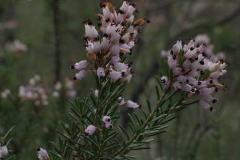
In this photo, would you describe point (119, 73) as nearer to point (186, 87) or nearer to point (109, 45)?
point (109, 45)

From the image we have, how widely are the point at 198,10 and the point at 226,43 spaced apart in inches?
80.4

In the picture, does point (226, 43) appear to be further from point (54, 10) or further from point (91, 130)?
point (91, 130)

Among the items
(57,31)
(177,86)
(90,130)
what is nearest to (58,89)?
(57,31)

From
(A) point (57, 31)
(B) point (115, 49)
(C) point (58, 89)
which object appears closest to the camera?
(B) point (115, 49)

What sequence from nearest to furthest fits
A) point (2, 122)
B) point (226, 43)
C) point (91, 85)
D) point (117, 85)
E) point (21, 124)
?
point (117, 85) < point (2, 122) < point (21, 124) < point (91, 85) < point (226, 43)

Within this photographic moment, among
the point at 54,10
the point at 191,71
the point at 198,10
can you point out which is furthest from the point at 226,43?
the point at 191,71

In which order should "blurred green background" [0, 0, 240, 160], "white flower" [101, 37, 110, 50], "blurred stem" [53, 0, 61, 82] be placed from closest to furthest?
"white flower" [101, 37, 110, 50] < "blurred green background" [0, 0, 240, 160] < "blurred stem" [53, 0, 61, 82]

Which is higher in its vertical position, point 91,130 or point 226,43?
point 226,43

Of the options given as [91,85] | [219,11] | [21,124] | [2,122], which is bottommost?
[2,122]

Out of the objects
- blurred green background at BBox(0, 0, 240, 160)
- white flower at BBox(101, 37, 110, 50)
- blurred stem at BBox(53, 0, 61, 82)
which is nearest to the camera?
white flower at BBox(101, 37, 110, 50)

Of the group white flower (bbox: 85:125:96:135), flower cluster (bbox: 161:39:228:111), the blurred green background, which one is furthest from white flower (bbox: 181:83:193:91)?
the blurred green background

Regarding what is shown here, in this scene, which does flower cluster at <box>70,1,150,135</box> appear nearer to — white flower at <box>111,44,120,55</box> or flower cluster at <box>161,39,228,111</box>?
white flower at <box>111,44,120,55</box>

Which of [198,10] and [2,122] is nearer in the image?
[2,122]

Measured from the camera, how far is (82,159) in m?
0.70
